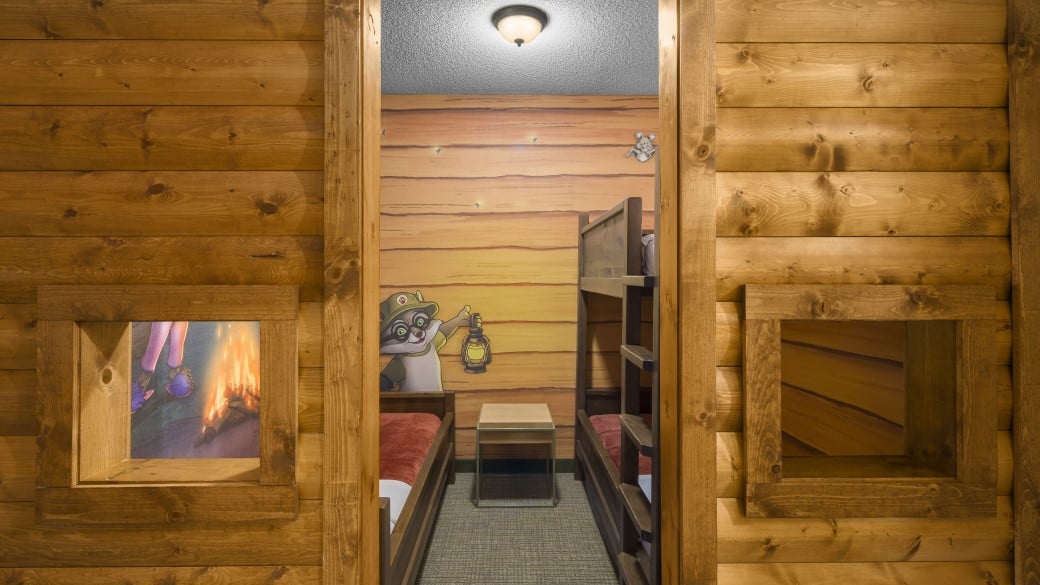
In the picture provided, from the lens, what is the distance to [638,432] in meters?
1.75

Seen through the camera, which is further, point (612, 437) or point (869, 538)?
point (612, 437)

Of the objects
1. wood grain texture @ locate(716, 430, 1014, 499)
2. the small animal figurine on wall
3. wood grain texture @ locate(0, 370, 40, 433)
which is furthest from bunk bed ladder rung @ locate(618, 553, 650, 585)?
the small animal figurine on wall

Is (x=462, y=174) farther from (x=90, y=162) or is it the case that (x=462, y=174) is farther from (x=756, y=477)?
(x=756, y=477)

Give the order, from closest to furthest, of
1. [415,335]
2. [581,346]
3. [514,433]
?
[514,433], [581,346], [415,335]

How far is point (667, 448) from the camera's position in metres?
1.25

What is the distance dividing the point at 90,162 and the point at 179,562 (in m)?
0.92

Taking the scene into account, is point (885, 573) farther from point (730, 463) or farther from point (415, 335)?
point (415, 335)

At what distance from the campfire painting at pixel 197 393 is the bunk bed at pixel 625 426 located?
4.03ft

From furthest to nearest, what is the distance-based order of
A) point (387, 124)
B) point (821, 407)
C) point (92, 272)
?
point (387, 124)
point (821, 407)
point (92, 272)

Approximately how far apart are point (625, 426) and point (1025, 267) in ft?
3.78

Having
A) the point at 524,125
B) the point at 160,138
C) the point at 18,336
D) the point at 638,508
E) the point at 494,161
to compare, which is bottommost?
the point at 638,508

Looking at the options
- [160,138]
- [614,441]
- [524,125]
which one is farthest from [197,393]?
Answer: [524,125]

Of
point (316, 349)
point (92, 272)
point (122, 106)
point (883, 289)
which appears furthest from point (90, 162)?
→ point (883, 289)

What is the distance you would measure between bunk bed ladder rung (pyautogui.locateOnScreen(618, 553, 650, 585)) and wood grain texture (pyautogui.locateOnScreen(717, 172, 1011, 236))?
49.0 inches
